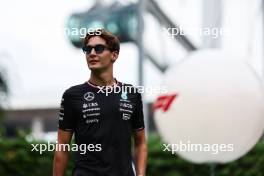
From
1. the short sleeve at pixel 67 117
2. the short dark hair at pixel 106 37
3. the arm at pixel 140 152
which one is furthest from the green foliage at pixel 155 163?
the short dark hair at pixel 106 37

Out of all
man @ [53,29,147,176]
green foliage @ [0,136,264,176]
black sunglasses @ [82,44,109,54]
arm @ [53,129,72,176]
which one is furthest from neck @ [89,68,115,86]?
green foliage @ [0,136,264,176]

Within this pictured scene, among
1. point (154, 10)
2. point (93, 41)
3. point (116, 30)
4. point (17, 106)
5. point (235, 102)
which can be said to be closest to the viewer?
point (93, 41)

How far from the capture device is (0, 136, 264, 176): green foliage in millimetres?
9734

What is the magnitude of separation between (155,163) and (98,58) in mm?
5934

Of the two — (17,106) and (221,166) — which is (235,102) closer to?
(221,166)

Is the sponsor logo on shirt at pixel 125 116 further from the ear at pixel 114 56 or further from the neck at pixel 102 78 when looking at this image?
the ear at pixel 114 56

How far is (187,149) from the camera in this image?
7270 mm

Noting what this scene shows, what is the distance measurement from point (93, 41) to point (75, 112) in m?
0.41

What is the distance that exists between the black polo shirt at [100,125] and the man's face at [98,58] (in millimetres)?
142

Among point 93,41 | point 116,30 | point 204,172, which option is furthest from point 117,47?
point 116,30

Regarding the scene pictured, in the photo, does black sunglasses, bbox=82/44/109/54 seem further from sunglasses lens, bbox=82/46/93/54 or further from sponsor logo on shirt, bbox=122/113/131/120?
sponsor logo on shirt, bbox=122/113/131/120

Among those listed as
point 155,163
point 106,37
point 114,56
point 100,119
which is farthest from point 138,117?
point 155,163

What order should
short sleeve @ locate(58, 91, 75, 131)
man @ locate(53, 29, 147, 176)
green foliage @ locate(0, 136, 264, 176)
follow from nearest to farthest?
man @ locate(53, 29, 147, 176) < short sleeve @ locate(58, 91, 75, 131) < green foliage @ locate(0, 136, 264, 176)

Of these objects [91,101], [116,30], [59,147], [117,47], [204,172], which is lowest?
[204,172]
